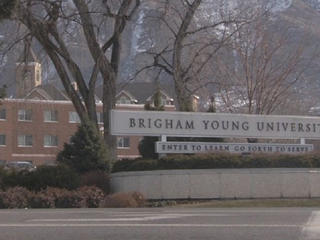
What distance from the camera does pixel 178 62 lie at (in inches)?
1330

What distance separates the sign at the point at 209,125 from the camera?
2633 cm

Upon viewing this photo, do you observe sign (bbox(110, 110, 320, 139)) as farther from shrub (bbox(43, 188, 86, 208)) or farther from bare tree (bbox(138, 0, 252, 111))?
bare tree (bbox(138, 0, 252, 111))

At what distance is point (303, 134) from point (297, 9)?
1307 inches

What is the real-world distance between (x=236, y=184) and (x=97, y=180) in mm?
5117

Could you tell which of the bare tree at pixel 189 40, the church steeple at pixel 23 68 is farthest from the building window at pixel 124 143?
the church steeple at pixel 23 68

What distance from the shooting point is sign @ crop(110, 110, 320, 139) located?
26.3 m

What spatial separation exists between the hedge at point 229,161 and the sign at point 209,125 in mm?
1470

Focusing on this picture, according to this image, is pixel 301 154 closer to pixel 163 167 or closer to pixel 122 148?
pixel 163 167

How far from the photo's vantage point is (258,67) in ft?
124

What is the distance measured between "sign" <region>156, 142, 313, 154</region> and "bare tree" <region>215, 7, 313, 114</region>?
9.20 metres

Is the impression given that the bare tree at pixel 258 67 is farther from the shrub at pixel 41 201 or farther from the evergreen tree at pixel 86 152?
the shrub at pixel 41 201

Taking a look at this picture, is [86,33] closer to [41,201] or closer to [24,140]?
[41,201]

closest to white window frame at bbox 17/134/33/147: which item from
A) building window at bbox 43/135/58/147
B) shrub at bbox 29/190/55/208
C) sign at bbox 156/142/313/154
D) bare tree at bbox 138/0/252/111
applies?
building window at bbox 43/135/58/147
